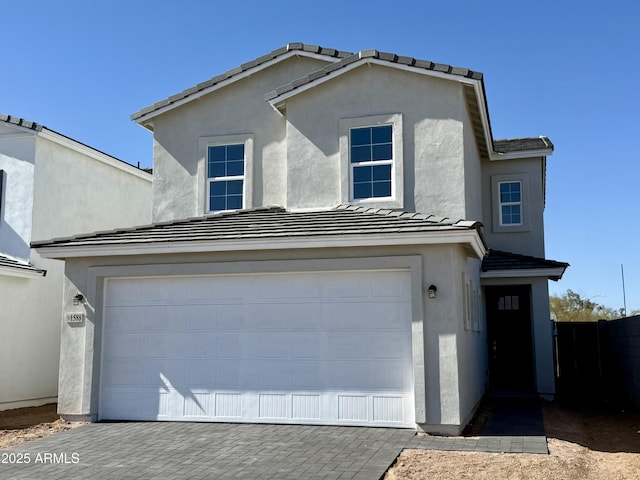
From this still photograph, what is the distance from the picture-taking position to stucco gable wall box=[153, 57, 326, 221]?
49.0 ft

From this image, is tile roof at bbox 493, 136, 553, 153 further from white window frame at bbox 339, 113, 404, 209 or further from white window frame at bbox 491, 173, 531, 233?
white window frame at bbox 339, 113, 404, 209

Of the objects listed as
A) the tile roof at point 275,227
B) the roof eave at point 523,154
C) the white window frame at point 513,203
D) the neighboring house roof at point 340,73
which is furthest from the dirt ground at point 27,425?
the roof eave at point 523,154

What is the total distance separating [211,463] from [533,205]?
12329 millimetres

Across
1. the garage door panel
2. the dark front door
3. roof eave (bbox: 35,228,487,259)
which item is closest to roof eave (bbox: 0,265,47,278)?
roof eave (bbox: 35,228,487,259)

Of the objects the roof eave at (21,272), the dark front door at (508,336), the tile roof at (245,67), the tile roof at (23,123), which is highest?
the tile roof at (245,67)

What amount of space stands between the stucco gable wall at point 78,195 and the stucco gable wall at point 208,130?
2989 millimetres

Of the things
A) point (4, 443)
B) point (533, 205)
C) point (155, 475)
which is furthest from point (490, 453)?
point (533, 205)

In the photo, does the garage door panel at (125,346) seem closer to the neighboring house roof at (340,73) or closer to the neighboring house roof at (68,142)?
the neighboring house roof at (340,73)

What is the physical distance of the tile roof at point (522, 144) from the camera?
58.5 feet

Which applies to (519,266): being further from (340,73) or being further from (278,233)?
(278,233)

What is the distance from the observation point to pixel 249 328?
11.6m

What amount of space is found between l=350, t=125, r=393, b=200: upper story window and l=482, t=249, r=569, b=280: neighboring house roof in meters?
4.48

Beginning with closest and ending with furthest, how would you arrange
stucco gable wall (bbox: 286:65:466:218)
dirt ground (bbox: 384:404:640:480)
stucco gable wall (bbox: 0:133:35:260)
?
1. dirt ground (bbox: 384:404:640:480)
2. stucco gable wall (bbox: 286:65:466:218)
3. stucco gable wall (bbox: 0:133:35:260)

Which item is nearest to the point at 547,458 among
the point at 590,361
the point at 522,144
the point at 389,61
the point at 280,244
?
the point at 280,244
